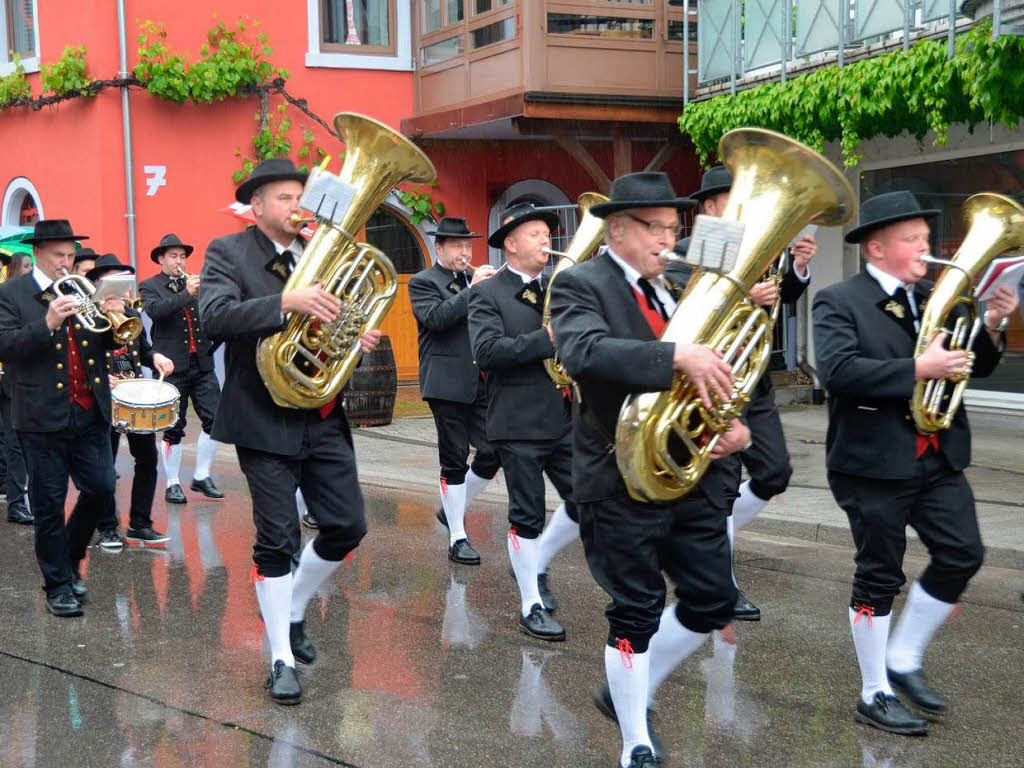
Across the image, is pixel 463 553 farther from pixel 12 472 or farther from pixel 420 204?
pixel 420 204

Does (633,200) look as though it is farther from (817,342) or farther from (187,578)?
(187,578)

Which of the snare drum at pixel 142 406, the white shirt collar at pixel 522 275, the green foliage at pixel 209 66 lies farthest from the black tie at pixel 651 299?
the green foliage at pixel 209 66

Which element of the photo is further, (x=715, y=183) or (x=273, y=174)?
(x=715, y=183)

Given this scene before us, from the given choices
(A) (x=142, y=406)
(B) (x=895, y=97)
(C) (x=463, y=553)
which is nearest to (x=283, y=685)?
(C) (x=463, y=553)

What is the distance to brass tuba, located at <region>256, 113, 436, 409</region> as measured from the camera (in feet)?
16.5

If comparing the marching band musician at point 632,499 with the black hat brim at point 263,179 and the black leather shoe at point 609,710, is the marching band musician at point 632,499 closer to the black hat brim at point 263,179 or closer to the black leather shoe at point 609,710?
the black leather shoe at point 609,710

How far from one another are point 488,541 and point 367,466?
346cm

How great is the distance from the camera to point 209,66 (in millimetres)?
16672

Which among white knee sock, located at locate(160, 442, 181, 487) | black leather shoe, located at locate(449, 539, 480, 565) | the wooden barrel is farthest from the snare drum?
the wooden barrel

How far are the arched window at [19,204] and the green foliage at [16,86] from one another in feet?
3.61

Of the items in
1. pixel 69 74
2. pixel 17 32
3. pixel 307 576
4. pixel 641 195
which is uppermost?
pixel 17 32

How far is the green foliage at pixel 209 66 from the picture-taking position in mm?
16500

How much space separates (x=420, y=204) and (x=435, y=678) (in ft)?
42.5

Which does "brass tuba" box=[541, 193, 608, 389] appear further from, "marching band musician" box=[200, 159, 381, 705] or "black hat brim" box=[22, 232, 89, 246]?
"black hat brim" box=[22, 232, 89, 246]
